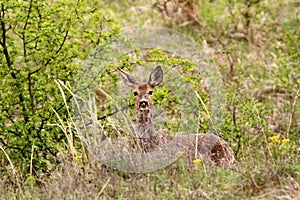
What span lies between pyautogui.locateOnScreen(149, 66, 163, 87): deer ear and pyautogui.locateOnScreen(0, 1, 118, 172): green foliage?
0.91 m

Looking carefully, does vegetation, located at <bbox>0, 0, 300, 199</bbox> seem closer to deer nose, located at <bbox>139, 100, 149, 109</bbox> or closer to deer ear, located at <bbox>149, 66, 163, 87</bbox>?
deer ear, located at <bbox>149, 66, 163, 87</bbox>

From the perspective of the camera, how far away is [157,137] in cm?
805

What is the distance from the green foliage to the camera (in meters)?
8.33

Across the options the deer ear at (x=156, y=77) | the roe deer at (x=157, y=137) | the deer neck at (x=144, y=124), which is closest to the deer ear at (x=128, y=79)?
the roe deer at (x=157, y=137)

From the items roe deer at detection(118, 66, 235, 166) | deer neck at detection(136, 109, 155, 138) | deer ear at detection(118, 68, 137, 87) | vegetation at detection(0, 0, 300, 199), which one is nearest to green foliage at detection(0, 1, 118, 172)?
vegetation at detection(0, 0, 300, 199)

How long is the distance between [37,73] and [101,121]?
89 cm

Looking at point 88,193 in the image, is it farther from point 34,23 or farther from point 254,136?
point 254,136

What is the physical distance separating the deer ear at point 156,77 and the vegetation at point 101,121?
45cm

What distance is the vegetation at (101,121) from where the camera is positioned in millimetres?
6656

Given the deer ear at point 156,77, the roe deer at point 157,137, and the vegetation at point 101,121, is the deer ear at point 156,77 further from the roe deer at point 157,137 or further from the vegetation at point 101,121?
the vegetation at point 101,121

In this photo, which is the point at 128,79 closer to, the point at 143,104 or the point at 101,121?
the point at 143,104

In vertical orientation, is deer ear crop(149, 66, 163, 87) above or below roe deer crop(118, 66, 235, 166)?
above

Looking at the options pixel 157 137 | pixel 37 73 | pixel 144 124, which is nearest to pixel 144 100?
pixel 144 124

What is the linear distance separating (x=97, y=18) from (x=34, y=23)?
803 mm
